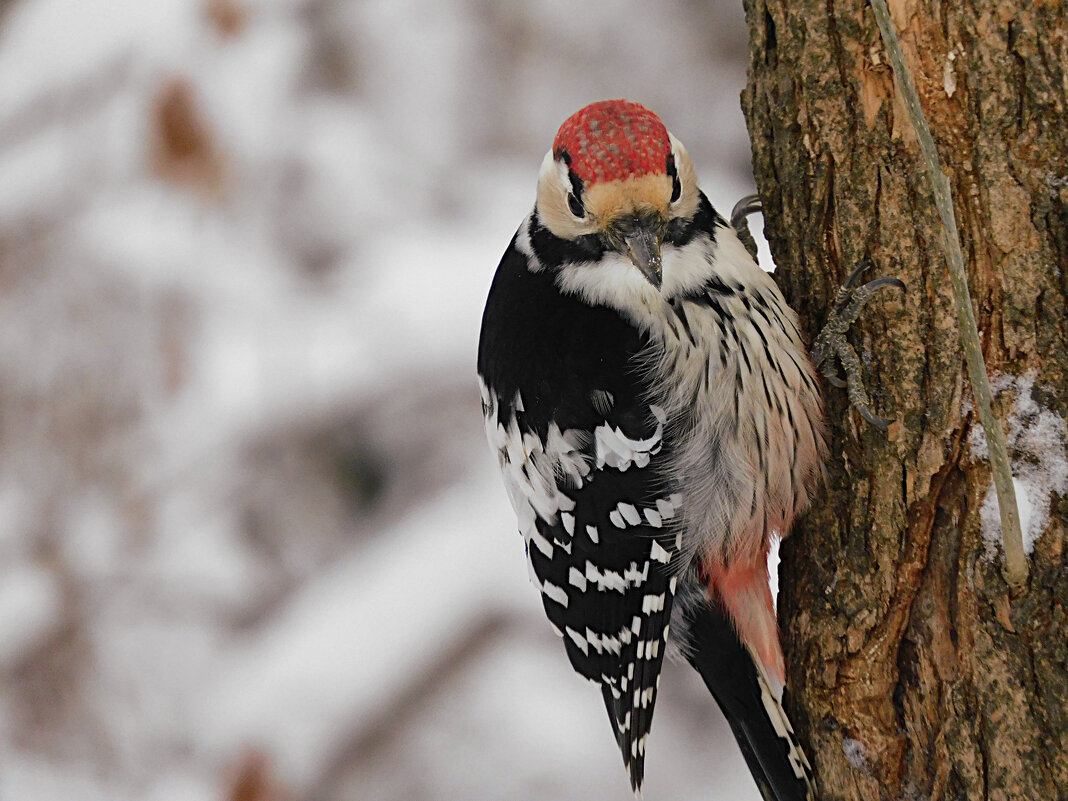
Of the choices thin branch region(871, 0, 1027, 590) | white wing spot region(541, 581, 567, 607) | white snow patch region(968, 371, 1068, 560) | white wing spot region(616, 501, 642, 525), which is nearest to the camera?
thin branch region(871, 0, 1027, 590)

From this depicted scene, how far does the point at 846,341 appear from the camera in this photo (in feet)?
5.70

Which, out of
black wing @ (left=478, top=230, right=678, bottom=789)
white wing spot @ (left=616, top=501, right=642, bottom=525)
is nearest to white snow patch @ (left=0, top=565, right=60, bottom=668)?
black wing @ (left=478, top=230, right=678, bottom=789)

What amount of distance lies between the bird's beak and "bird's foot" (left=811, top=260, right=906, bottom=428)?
29 cm

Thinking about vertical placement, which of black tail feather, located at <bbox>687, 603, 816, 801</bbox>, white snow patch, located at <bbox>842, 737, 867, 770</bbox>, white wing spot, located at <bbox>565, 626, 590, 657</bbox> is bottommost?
white snow patch, located at <bbox>842, 737, 867, 770</bbox>

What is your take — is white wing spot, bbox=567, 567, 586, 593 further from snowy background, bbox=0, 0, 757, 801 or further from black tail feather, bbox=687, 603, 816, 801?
snowy background, bbox=0, 0, 757, 801

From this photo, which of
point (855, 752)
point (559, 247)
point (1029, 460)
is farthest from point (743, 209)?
point (855, 752)

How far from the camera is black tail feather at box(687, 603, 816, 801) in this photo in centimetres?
183

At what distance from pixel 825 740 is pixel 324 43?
315 cm

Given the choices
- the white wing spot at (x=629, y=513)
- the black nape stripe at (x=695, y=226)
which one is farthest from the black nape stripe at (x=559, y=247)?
the white wing spot at (x=629, y=513)

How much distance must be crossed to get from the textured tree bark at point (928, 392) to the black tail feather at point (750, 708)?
0.22 ft

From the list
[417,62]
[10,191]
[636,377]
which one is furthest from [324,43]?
[636,377]

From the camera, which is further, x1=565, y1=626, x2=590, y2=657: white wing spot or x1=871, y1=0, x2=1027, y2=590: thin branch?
x1=565, y1=626, x2=590, y2=657: white wing spot

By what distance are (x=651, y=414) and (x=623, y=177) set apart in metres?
0.42

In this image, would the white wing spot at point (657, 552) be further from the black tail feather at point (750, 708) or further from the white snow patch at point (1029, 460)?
the white snow patch at point (1029, 460)
